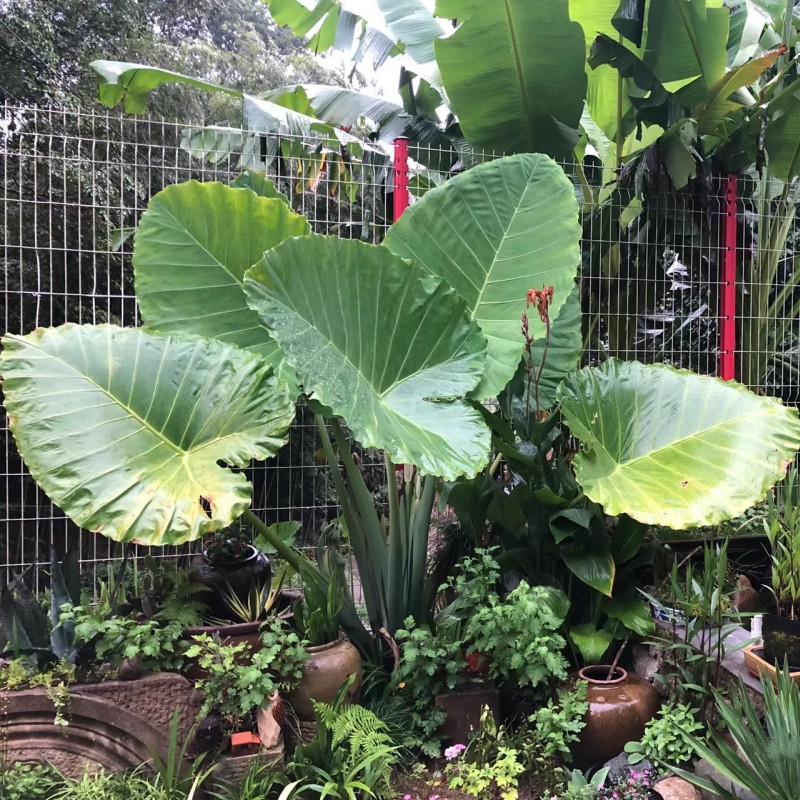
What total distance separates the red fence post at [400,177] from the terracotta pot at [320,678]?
192 cm

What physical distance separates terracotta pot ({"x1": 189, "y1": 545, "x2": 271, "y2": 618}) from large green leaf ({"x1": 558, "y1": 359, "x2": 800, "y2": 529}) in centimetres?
125

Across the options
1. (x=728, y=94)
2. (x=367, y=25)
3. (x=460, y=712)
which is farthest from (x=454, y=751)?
(x=367, y=25)

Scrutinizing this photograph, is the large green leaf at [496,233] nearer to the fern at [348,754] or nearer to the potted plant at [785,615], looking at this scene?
the potted plant at [785,615]

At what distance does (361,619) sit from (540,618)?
0.95 metres

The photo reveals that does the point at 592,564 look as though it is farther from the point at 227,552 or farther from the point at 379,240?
the point at 379,240

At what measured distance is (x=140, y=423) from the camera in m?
2.19

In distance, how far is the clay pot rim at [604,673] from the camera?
2.38m

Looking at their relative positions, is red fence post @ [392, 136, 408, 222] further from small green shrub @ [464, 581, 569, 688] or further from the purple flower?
the purple flower

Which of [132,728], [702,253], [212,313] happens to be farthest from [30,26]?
[132,728]

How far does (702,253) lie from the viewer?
3.75m

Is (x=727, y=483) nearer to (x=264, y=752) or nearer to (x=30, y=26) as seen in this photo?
(x=264, y=752)

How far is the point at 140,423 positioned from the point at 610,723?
177cm

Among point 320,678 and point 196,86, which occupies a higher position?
point 196,86

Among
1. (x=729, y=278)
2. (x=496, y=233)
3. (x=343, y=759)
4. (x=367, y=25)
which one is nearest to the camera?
(x=343, y=759)
